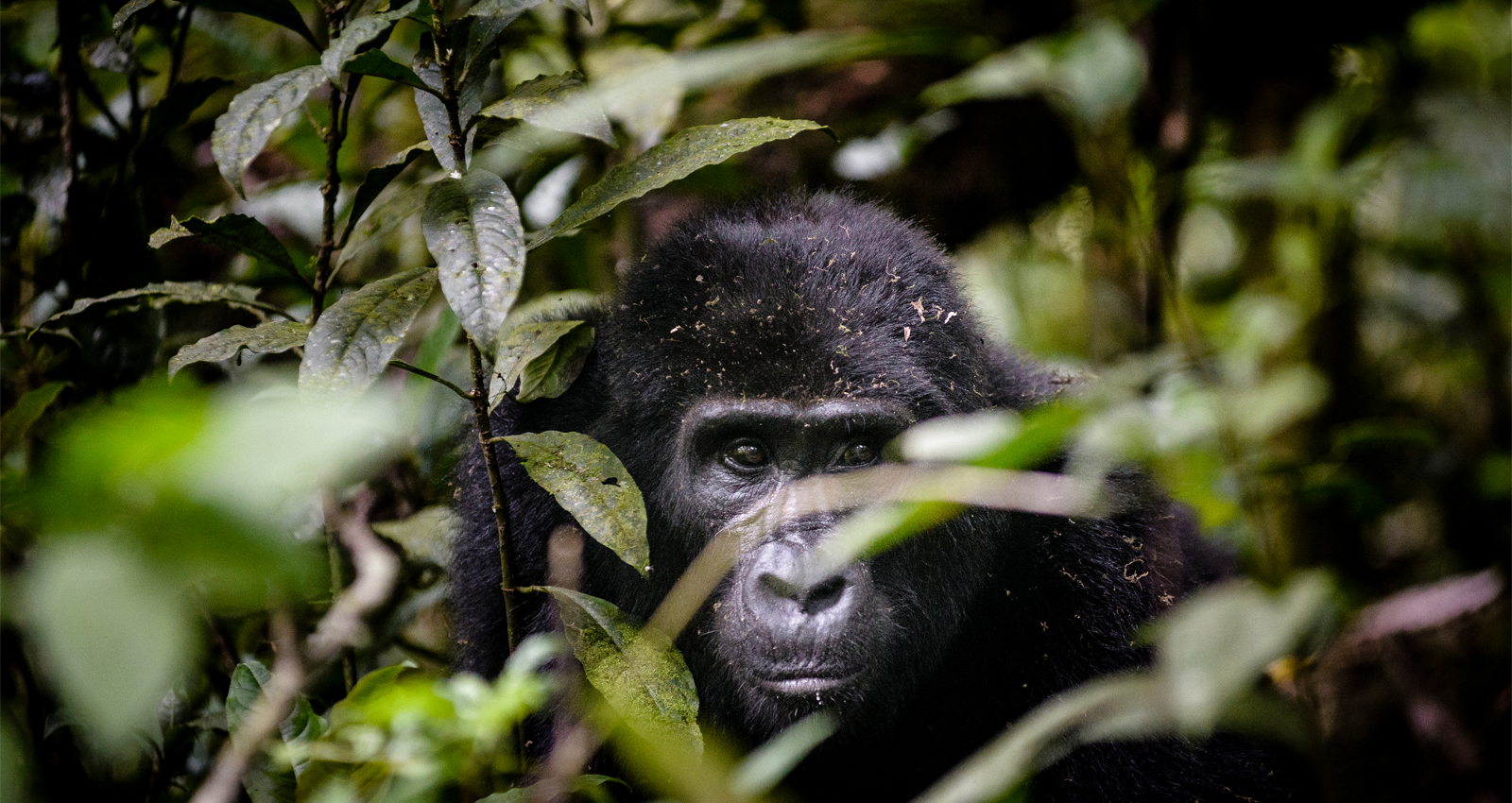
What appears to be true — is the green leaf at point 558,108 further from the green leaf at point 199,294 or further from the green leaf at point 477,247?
the green leaf at point 199,294

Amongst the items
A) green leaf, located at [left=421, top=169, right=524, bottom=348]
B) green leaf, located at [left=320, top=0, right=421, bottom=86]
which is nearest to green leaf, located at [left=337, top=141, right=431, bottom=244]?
green leaf, located at [left=421, top=169, right=524, bottom=348]

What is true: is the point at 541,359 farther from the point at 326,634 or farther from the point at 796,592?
the point at 326,634

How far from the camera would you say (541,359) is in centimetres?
214

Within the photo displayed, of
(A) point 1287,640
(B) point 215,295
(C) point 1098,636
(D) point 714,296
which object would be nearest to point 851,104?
(D) point 714,296

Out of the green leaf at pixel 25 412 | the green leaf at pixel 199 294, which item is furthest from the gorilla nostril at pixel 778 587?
the green leaf at pixel 25 412

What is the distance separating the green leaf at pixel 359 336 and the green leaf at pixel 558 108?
331mm

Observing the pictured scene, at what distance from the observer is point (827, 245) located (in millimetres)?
2508

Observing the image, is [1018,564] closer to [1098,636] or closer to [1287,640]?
[1098,636]

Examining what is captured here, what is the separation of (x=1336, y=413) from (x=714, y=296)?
10.1 feet

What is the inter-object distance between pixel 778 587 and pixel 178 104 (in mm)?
1755

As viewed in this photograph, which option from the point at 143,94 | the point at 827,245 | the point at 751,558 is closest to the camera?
the point at 751,558

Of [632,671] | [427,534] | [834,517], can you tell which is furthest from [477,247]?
[427,534]

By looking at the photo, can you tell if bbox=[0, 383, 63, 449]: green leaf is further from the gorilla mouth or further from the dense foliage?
the gorilla mouth

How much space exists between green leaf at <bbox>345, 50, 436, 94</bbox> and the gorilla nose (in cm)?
112
